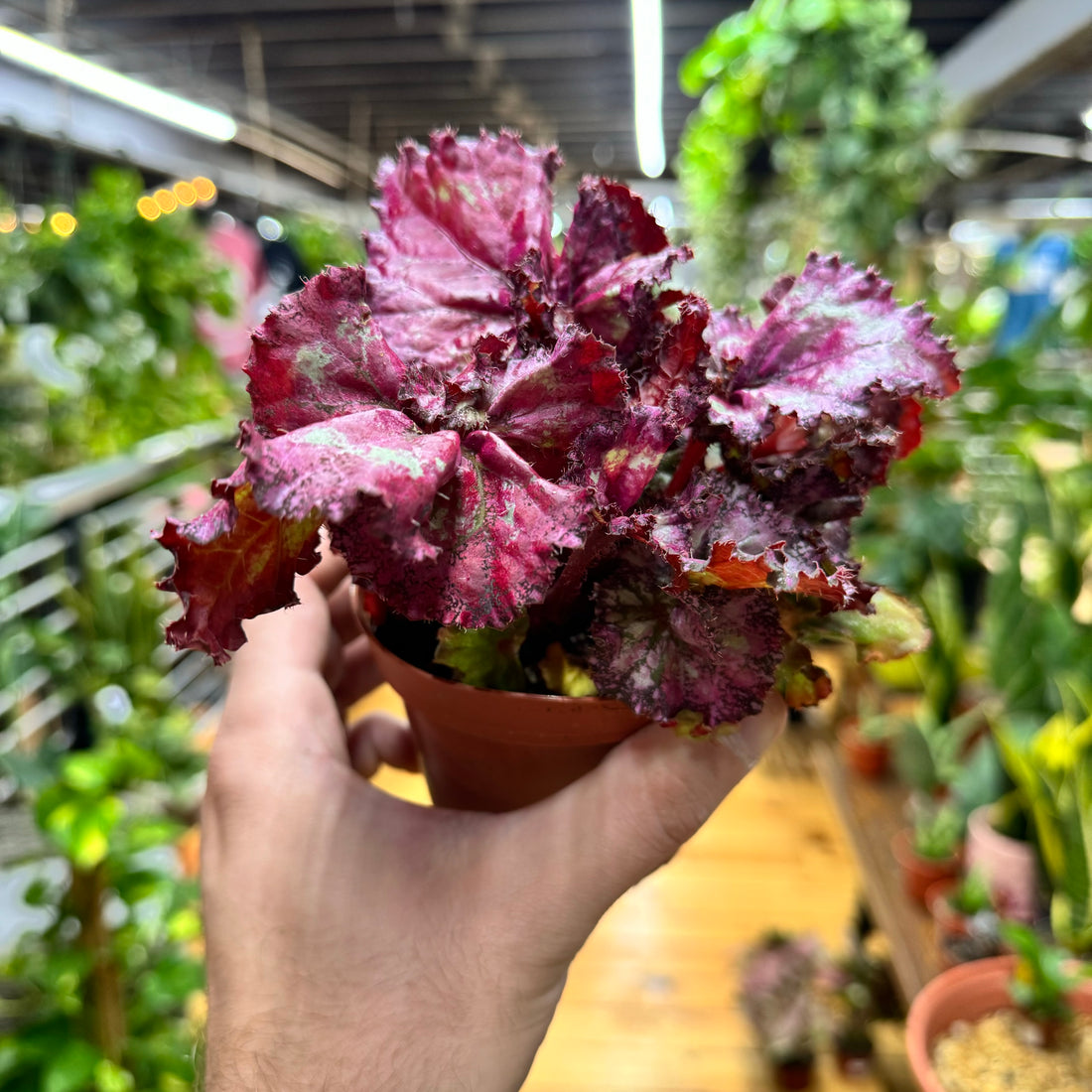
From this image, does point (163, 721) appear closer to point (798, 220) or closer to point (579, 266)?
point (579, 266)

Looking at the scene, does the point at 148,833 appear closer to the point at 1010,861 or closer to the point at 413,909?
the point at 413,909

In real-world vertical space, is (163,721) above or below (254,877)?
below

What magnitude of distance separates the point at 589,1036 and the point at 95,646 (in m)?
1.41

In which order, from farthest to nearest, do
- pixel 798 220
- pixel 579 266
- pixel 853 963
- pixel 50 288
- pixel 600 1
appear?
1. pixel 600 1
2. pixel 798 220
3. pixel 50 288
4. pixel 853 963
5. pixel 579 266

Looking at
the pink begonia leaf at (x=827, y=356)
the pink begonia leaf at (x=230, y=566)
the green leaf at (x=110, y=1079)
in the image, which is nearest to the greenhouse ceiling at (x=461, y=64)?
the pink begonia leaf at (x=827, y=356)

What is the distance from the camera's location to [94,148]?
3.38 metres

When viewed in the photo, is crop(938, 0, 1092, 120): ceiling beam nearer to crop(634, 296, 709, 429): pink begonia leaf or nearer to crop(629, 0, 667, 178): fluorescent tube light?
crop(629, 0, 667, 178): fluorescent tube light

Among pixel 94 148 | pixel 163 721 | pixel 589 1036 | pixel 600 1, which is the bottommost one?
pixel 589 1036

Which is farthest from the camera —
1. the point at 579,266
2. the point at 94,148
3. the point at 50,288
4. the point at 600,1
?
the point at 600,1

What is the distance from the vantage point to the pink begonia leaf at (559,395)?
1.52 feet

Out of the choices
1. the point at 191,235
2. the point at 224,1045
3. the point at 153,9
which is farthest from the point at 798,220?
the point at 153,9

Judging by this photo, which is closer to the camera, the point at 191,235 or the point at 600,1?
the point at 191,235

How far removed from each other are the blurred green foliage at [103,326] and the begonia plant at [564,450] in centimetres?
220

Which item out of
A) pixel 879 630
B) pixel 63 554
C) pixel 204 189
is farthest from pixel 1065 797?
pixel 204 189
